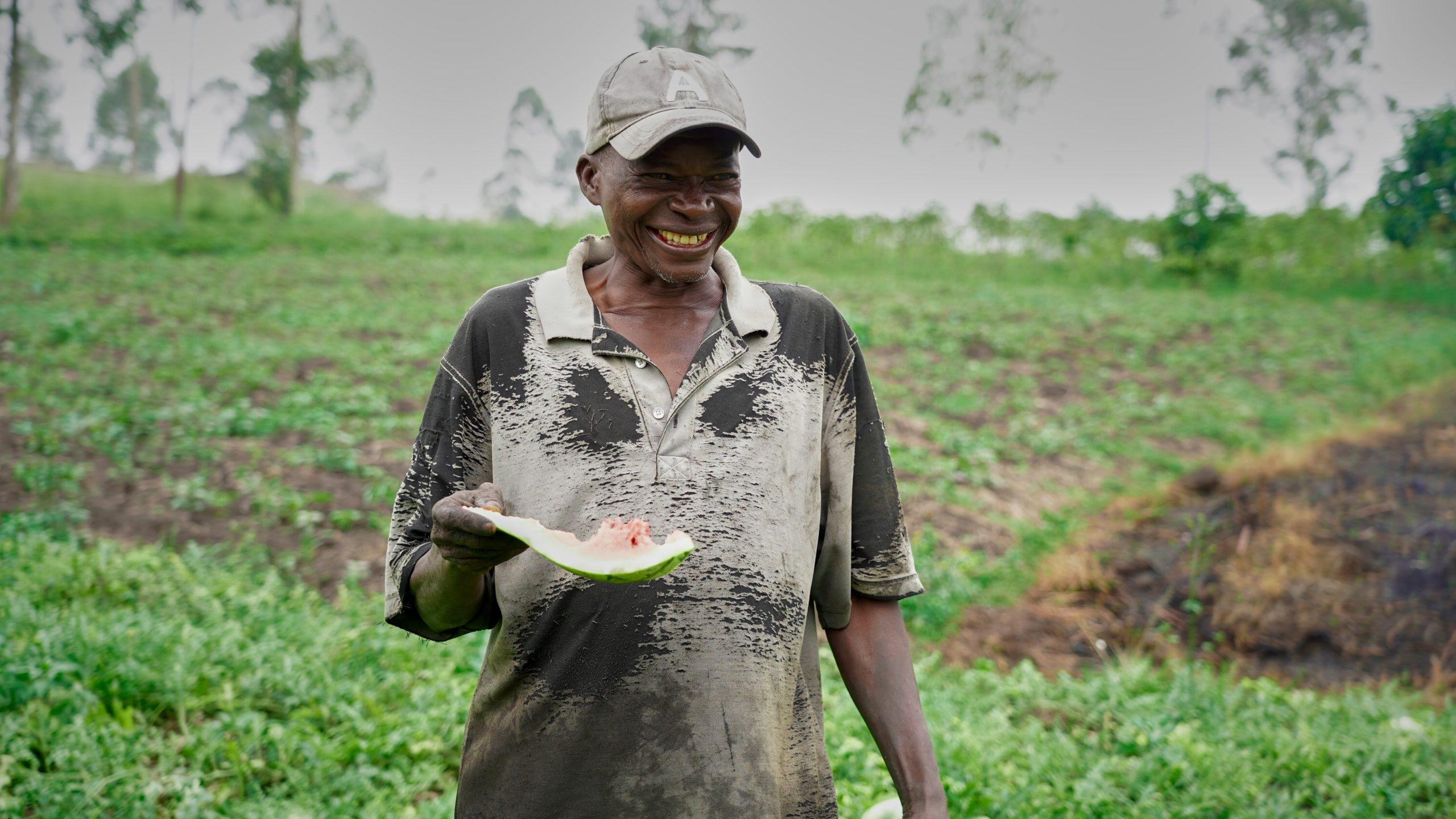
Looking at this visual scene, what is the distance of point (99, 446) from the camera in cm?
595

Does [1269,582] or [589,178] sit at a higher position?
[589,178]

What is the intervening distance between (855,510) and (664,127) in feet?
2.12

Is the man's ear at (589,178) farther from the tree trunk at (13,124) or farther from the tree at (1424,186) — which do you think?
the tree trunk at (13,124)

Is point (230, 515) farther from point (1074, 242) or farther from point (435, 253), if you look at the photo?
point (1074, 242)

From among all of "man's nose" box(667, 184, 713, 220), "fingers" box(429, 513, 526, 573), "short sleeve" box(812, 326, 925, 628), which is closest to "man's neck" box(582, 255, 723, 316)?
"man's nose" box(667, 184, 713, 220)

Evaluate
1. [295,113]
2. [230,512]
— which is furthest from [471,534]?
[295,113]

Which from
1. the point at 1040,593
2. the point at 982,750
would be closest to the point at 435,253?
the point at 1040,593

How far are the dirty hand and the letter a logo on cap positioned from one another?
2.01ft

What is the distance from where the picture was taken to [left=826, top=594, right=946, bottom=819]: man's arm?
1548 millimetres

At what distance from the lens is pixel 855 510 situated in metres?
1.61

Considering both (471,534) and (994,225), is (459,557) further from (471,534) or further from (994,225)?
(994,225)

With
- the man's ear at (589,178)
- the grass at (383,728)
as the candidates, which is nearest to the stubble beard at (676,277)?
the man's ear at (589,178)

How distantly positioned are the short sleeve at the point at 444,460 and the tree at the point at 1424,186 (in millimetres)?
14517

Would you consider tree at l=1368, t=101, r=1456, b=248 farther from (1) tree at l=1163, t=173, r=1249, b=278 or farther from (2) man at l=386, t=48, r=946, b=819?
(2) man at l=386, t=48, r=946, b=819
